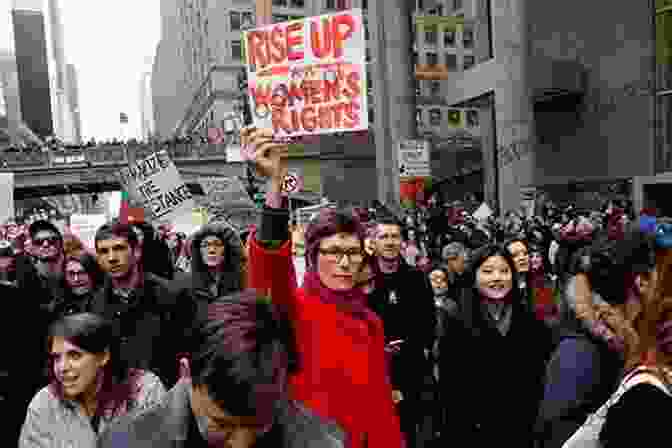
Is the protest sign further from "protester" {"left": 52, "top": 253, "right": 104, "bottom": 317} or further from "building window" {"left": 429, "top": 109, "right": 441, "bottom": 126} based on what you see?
"building window" {"left": 429, "top": 109, "right": 441, "bottom": 126}

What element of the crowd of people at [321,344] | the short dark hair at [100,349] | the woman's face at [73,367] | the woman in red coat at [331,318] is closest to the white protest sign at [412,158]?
the crowd of people at [321,344]

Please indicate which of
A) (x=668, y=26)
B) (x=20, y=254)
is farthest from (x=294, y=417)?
(x=668, y=26)

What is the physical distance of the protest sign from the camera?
251 inches

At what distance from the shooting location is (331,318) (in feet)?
9.15

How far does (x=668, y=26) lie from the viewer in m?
24.8

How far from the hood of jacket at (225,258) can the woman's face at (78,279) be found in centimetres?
82

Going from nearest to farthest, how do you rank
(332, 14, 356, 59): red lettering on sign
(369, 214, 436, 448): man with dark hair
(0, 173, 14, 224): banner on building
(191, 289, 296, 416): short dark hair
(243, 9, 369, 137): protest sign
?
(191, 289, 296, 416): short dark hair, (369, 214, 436, 448): man with dark hair, (243, 9, 369, 137): protest sign, (332, 14, 356, 59): red lettering on sign, (0, 173, 14, 224): banner on building

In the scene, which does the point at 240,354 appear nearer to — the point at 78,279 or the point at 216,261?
the point at 78,279

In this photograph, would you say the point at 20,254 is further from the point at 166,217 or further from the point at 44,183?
the point at 44,183

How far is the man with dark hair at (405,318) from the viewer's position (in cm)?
428

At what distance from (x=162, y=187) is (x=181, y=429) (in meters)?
7.23

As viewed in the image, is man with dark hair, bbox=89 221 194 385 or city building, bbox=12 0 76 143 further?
city building, bbox=12 0 76 143

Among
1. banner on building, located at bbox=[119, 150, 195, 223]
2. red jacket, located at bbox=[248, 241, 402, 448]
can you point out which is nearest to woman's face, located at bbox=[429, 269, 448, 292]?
red jacket, located at bbox=[248, 241, 402, 448]

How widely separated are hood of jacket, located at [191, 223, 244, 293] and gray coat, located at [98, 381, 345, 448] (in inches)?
134
